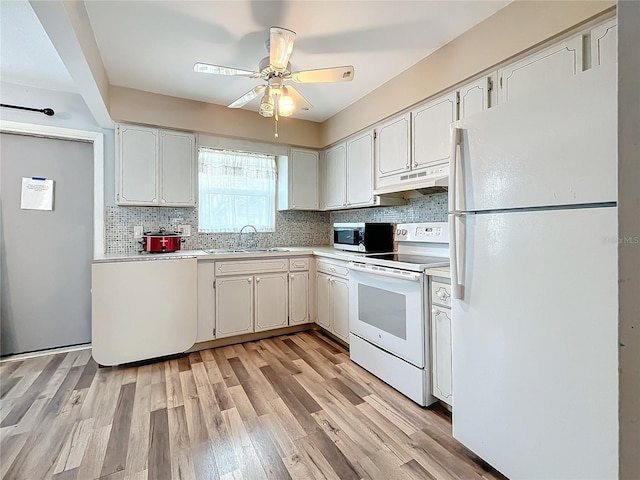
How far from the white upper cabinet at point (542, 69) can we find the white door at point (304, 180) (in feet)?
7.44

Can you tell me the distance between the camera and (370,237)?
288cm

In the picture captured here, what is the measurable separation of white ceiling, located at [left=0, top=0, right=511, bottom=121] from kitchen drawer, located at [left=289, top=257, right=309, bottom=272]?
5.72ft

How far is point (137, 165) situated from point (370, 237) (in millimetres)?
2319

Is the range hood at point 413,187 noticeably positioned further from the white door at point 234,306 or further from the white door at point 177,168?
the white door at point 177,168

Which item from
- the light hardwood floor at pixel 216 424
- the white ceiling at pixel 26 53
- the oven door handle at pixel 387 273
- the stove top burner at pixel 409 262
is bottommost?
the light hardwood floor at pixel 216 424

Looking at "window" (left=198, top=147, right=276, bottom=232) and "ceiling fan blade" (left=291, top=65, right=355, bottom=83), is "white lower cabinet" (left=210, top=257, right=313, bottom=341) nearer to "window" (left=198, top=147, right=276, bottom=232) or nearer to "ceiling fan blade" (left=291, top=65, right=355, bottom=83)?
"window" (left=198, top=147, right=276, bottom=232)

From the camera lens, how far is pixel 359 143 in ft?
10.4

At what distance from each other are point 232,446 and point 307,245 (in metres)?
2.65

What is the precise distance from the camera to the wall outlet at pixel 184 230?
324 centimetres

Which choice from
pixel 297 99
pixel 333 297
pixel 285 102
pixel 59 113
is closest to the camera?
pixel 285 102

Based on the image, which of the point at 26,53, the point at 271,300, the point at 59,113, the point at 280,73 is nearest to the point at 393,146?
the point at 280,73

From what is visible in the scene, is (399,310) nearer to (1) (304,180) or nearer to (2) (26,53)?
(1) (304,180)

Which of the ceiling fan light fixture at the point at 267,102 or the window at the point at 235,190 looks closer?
the ceiling fan light fixture at the point at 267,102

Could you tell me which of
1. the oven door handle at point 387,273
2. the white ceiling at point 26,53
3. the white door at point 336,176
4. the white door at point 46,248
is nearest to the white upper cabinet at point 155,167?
the white door at point 46,248
